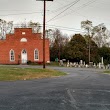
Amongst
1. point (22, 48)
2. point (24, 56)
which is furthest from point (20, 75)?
point (22, 48)

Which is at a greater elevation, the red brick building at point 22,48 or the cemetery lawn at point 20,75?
the red brick building at point 22,48

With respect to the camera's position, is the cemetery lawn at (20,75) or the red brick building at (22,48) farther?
the red brick building at (22,48)

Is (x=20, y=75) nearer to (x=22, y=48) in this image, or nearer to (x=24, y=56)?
(x=24, y=56)

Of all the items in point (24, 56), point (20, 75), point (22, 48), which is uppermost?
point (22, 48)

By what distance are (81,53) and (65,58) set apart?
634 centimetres

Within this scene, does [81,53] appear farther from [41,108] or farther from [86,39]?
[41,108]

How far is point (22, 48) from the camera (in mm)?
74312

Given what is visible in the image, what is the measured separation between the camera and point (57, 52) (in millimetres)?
92312

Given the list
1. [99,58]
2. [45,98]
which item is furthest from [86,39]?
[45,98]

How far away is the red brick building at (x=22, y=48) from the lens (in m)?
73.6

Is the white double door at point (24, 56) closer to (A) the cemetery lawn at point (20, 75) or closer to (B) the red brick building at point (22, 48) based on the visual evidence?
(B) the red brick building at point (22, 48)

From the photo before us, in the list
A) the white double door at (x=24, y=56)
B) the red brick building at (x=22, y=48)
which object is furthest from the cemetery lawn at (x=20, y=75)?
the red brick building at (x=22, y=48)

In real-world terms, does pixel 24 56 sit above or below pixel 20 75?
above

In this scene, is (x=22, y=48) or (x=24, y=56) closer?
(x=24, y=56)
